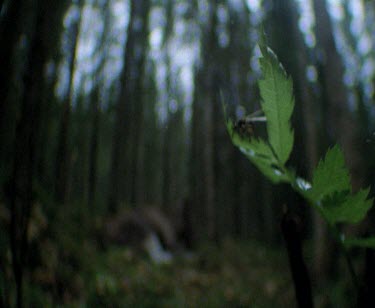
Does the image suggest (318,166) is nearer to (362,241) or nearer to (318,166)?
(318,166)

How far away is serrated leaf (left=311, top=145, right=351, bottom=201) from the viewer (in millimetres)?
444

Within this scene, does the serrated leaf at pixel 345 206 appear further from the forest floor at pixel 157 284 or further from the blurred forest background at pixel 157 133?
the forest floor at pixel 157 284

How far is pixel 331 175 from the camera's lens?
0.46 m

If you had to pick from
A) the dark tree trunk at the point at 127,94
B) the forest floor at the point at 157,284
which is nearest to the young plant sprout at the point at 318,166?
A: the forest floor at the point at 157,284

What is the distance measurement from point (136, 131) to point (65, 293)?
420 inches

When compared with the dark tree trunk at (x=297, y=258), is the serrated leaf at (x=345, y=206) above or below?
above

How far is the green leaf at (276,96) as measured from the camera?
1.48ft

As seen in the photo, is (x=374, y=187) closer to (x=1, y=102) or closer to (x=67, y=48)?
(x=1, y=102)

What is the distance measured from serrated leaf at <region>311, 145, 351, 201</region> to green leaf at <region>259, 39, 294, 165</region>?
0.21 feet

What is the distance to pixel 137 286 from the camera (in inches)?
141

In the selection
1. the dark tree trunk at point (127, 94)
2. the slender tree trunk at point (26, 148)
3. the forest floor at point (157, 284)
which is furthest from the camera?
the dark tree trunk at point (127, 94)

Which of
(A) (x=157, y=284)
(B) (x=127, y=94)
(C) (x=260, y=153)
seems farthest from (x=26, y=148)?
(B) (x=127, y=94)

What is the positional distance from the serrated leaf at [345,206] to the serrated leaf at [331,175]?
0.04 feet

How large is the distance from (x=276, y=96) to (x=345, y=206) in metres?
0.22
